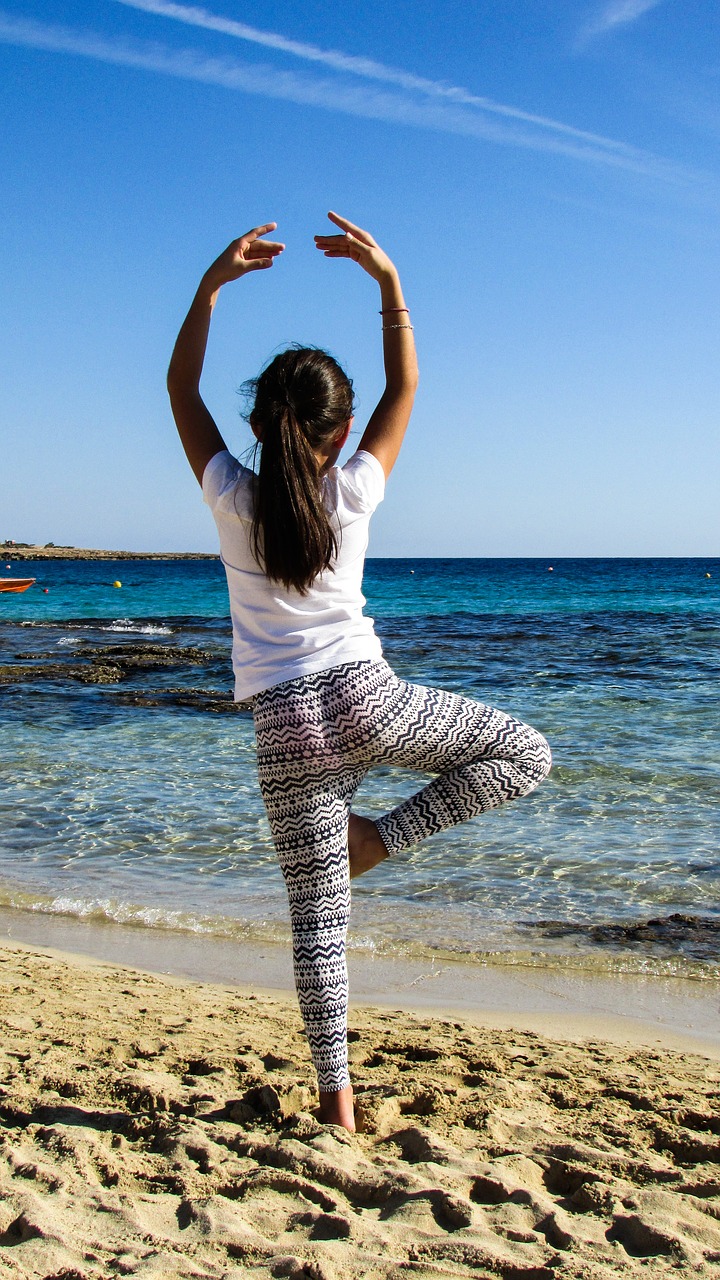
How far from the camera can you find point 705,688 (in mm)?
14461

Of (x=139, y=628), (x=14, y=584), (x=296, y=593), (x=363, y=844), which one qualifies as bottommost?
(x=139, y=628)

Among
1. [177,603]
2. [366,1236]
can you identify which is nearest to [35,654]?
[366,1236]

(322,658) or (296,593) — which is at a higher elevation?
(296,593)

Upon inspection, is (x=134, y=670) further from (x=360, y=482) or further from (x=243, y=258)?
(x=360, y=482)

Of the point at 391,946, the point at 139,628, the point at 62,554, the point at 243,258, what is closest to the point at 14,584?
the point at 139,628

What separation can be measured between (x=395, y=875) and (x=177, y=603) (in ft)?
124

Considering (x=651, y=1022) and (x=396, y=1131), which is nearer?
(x=396, y=1131)

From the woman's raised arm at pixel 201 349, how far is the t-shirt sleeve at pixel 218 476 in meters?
0.04

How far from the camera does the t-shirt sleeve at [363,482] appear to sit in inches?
101

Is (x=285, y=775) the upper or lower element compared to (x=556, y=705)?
upper

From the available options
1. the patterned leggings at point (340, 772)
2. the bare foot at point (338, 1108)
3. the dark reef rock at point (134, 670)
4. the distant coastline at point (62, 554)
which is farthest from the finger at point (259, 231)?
the distant coastline at point (62, 554)

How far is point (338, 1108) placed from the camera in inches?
114

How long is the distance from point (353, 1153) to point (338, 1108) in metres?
0.19

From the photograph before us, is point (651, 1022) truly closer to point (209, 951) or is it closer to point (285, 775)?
point (209, 951)
